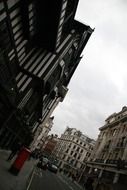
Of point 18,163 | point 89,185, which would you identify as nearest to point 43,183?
point 18,163

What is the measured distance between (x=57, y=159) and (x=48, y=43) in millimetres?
96402

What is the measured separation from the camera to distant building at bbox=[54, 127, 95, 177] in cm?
10456

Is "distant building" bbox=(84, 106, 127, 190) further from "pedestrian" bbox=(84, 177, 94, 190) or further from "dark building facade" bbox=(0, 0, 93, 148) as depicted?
"dark building facade" bbox=(0, 0, 93, 148)

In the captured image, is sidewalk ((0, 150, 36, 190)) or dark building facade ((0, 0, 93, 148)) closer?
sidewalk ((0, 150, 36, 190))

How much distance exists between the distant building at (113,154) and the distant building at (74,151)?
42489mm

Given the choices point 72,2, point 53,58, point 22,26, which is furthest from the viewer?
point 53,58

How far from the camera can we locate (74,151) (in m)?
108

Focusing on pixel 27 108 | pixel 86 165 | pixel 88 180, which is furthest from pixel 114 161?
pixel 27 108

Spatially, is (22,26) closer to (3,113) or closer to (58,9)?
(58,9)

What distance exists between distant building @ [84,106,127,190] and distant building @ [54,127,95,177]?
139 ft

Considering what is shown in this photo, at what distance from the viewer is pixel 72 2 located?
68.2ft

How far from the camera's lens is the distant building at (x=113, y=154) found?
38.8 m

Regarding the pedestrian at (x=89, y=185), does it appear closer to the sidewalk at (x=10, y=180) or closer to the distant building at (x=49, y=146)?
the sidewalk at (x=10, y=180)

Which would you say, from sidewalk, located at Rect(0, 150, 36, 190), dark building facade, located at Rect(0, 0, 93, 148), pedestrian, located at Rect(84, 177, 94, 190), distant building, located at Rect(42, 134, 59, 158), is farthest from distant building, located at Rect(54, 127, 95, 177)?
sidewalk, located at Rect(0, 150, 36, 190)
